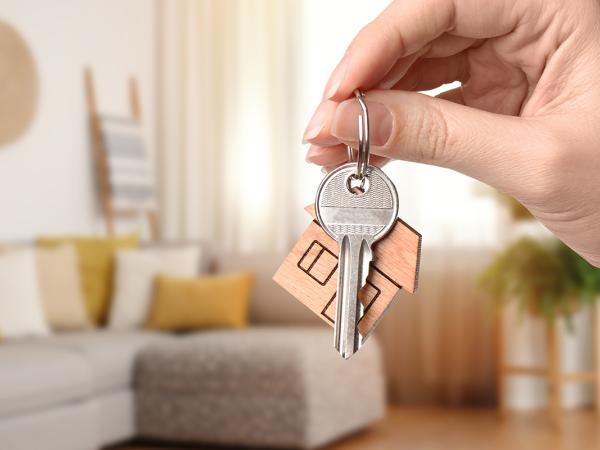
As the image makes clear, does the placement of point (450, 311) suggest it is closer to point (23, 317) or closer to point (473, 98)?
point (23, 317)

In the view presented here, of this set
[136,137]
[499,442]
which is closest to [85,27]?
[136,137]

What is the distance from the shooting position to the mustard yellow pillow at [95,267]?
4758mm

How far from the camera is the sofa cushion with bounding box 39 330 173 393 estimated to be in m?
3.86

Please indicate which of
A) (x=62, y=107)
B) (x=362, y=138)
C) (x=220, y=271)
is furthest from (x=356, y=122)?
(x=62, y=107)

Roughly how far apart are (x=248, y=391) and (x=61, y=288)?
115 centimetres

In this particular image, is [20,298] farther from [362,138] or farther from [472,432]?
[362,138]

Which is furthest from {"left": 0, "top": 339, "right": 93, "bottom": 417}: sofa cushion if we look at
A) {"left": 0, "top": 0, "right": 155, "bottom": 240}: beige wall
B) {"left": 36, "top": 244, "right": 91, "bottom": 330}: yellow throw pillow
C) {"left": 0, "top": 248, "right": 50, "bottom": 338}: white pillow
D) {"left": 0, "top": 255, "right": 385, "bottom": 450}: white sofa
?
{"left": 0, "top": 0, "right": 155, "bottom": 240}: beige wall

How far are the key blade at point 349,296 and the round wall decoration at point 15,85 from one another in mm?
4308

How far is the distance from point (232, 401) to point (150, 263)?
1158 mm

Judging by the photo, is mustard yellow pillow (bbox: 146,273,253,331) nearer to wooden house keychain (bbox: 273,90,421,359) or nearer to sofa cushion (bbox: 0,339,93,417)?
sofa cushion (bbox: 0,339,93,417)

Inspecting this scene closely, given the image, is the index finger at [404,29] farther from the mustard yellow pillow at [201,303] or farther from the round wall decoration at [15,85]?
the round wall decoration at [15,85]

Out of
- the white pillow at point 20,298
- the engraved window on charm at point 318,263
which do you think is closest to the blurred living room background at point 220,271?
the white pillow at point 20,298

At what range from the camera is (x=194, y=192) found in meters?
5.89

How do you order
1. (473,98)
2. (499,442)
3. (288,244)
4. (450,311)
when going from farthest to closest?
1. (288,244)
2. (450,311)
3. (499,442)
4. (473,98)
